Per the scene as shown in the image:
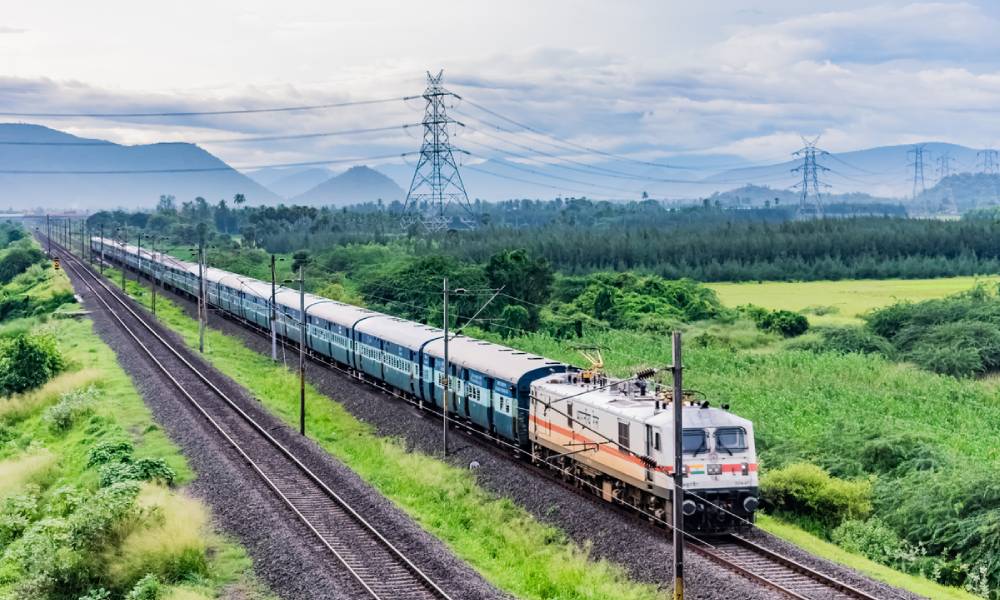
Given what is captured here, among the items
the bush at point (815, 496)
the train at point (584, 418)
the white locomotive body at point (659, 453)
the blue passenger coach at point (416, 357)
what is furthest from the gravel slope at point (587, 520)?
the bush at point (815, 496)

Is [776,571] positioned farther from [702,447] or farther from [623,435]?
[623,435]

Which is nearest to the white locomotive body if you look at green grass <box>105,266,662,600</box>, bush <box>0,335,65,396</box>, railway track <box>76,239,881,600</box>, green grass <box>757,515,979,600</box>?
railway track <box>76,239,881,600</box>

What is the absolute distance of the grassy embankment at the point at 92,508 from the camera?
Answer: 88.6 feet

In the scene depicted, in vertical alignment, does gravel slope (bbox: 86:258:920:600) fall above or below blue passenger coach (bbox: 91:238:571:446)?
below

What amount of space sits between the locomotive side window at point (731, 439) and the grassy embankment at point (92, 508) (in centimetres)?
1268

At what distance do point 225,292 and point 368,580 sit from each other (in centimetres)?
6082

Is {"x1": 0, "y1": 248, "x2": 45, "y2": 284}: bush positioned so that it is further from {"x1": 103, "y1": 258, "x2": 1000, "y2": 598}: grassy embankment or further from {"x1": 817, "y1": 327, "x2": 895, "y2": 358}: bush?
{"x1": 817, "y1": 327, "x2": 895, "y2": 358}: bush

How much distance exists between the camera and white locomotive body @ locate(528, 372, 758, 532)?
27.8 meters

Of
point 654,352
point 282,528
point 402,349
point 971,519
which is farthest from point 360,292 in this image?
point 971,519

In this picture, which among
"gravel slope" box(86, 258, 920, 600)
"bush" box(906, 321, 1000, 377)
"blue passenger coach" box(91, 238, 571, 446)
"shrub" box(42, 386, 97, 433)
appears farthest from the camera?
"bush" box(906, 321, 1000, 377)

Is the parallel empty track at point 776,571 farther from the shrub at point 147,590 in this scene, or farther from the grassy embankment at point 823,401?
the shrub at point 147,590

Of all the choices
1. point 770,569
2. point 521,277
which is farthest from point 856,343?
point 770,569

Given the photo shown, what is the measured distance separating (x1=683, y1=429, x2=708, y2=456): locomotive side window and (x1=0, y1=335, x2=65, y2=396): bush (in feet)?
141

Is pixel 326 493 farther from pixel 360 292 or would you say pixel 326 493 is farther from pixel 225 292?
pixel 360 292
